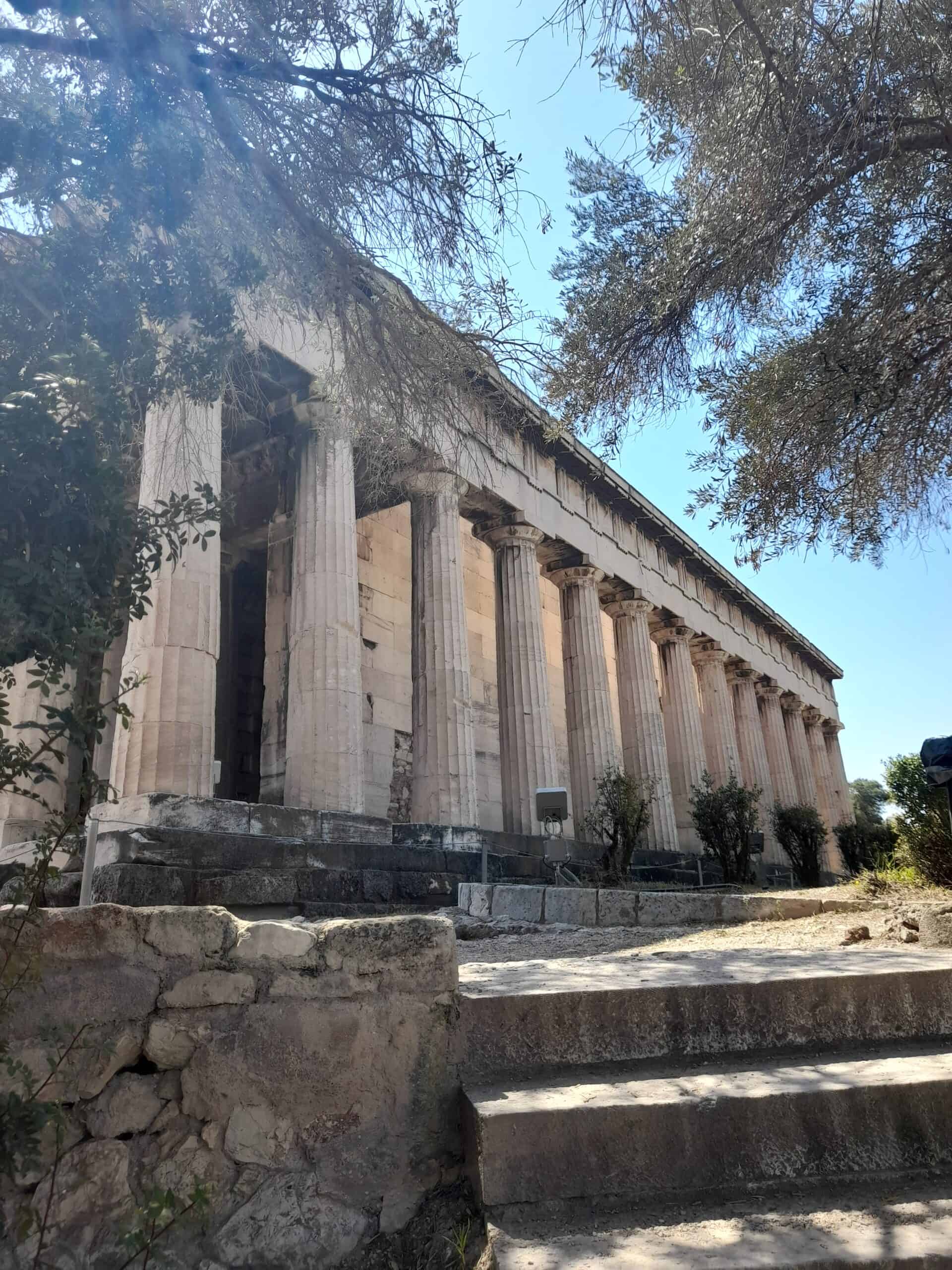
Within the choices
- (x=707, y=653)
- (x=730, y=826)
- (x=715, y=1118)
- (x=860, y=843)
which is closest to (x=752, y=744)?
(x=707, y=653)

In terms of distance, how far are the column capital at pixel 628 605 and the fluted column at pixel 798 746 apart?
483 inches

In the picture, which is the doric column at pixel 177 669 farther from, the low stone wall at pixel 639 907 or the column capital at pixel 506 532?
the column capital at pixel 506 532

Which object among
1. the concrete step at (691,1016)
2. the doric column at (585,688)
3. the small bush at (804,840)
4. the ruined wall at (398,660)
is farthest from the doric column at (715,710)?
the concrete step at (691,1016)

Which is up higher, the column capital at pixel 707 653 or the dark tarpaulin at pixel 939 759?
the column capital at pixel 707 653

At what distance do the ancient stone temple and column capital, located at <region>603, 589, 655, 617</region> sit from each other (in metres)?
0.06

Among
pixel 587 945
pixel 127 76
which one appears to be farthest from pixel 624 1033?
pixel 127 76

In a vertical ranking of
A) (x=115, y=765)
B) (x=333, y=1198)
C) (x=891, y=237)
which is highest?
(x=891, y=237)

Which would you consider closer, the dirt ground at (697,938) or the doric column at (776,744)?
the dirt ground at (697,938)

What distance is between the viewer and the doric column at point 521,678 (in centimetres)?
1563

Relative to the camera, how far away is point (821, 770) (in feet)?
112

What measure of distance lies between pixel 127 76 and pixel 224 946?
15.0 ft

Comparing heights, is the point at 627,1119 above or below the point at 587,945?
below

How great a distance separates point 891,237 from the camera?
7301mm

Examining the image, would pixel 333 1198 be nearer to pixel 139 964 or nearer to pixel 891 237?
pixel 139 964
